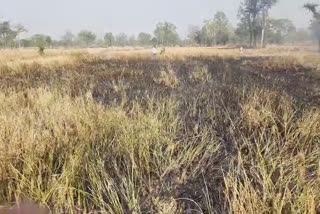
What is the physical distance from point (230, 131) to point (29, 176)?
2091 millimetres

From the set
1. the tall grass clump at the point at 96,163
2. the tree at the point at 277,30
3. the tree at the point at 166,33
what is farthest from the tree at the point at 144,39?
the tall grass clump at the point at 96,163

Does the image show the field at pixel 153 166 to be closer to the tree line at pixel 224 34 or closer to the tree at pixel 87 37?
the tree line at pixel 224 34

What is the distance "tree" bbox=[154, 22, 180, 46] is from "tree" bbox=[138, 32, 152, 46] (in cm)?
479

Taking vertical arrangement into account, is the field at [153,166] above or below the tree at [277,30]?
below

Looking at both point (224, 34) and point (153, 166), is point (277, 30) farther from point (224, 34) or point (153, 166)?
point (153, 166)

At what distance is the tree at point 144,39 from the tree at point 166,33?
15.7 ft

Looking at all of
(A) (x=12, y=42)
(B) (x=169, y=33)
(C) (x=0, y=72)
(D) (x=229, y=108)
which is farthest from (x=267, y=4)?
(D) (x=229, y=108)

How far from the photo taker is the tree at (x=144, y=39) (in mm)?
83325

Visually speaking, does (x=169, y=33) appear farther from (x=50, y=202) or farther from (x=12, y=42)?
(x=50, y=202)

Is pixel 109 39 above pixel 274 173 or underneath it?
above

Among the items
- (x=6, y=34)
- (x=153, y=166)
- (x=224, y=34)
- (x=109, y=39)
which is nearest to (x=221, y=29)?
(x=224, y=34)

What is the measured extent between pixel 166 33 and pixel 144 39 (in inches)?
541

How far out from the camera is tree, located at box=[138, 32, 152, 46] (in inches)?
3281

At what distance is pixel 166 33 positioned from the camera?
7500 centimetres
